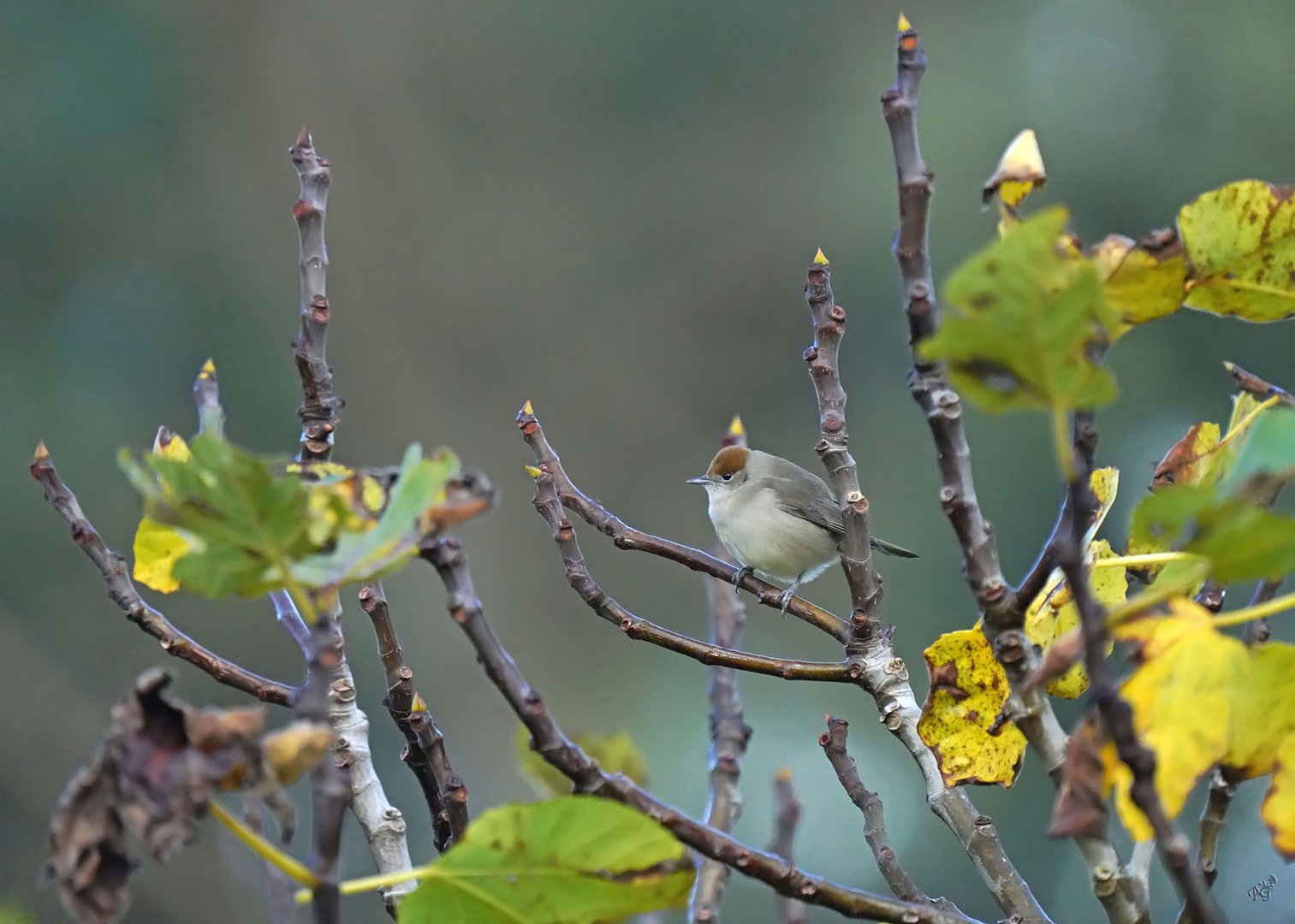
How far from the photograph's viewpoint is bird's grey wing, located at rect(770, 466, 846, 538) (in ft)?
13.2

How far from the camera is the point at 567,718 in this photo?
9.55 m

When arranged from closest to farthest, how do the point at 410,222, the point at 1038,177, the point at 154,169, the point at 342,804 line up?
the point at 342,804 < the point at 1038,177 < the point at 154,169 < the point at 410,222

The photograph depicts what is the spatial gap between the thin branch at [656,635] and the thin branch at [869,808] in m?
0.05

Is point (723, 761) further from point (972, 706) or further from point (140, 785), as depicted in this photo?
point (140, 785)

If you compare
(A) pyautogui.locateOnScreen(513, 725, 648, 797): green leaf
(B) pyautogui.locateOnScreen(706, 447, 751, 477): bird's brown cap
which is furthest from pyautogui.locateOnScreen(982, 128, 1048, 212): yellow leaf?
(B) pyautogui.locateOnScreen(706, 447, 751, 477): bird's brown cap

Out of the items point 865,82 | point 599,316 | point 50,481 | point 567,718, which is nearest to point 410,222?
point 599,316

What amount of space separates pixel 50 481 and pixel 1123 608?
39.9 inches

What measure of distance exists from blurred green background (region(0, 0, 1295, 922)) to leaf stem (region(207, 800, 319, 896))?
19.0ft

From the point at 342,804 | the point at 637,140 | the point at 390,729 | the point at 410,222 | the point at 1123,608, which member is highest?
the point at 637,140

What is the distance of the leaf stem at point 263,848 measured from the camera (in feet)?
2.03

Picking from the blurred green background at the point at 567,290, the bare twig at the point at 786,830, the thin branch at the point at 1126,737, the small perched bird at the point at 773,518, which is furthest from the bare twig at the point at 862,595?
the blurred green background at the point at 567,290

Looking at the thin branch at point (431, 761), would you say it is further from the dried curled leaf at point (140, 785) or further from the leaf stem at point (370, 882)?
the dried curled leaf at point (140, 785)

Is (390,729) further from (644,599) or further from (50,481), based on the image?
(50,481)

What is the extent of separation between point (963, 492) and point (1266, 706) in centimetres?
21
